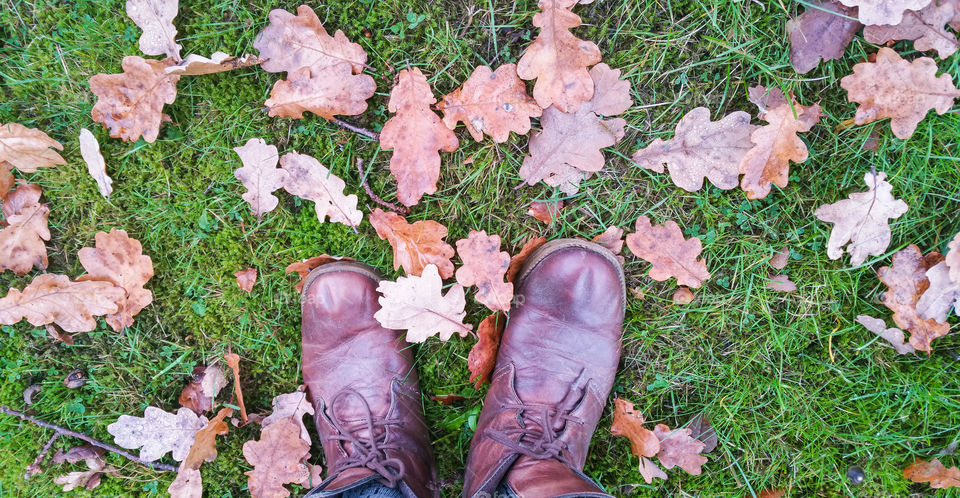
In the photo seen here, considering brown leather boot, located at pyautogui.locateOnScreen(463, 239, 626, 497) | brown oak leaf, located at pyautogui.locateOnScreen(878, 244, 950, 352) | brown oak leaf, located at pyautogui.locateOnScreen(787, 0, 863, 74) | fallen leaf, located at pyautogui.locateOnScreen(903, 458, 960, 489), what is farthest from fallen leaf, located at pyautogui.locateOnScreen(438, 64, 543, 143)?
fallen leaf, located at pyautogui.locateOnScreen(903, 458, 960, 489)

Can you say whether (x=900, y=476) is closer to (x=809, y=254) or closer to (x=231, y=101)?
(x=809, y=254)

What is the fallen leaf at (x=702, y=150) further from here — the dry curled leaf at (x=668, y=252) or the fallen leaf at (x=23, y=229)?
the fallen leaf at (x=23, y=229)

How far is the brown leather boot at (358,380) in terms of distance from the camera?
87.5 inches

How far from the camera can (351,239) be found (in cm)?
226

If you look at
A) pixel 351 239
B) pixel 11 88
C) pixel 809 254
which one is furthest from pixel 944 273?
pixel 11 88

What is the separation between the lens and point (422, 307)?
214cm

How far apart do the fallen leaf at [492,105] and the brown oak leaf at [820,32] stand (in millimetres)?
1126

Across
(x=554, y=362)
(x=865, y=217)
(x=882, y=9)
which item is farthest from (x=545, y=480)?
(x=882, y=9)

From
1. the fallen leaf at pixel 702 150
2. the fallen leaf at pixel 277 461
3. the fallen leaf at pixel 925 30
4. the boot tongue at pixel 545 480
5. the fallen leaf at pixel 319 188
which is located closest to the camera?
the boot tongue at pixel 545 480

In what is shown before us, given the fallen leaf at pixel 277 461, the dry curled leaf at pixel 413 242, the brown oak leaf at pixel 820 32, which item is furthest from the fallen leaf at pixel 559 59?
the fallen leaf at pixel 277 461

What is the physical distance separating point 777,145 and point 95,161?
9.90ft

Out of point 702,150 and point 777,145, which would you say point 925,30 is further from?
point 702,150

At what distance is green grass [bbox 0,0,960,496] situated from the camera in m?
2.13

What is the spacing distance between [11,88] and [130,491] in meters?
1.97
